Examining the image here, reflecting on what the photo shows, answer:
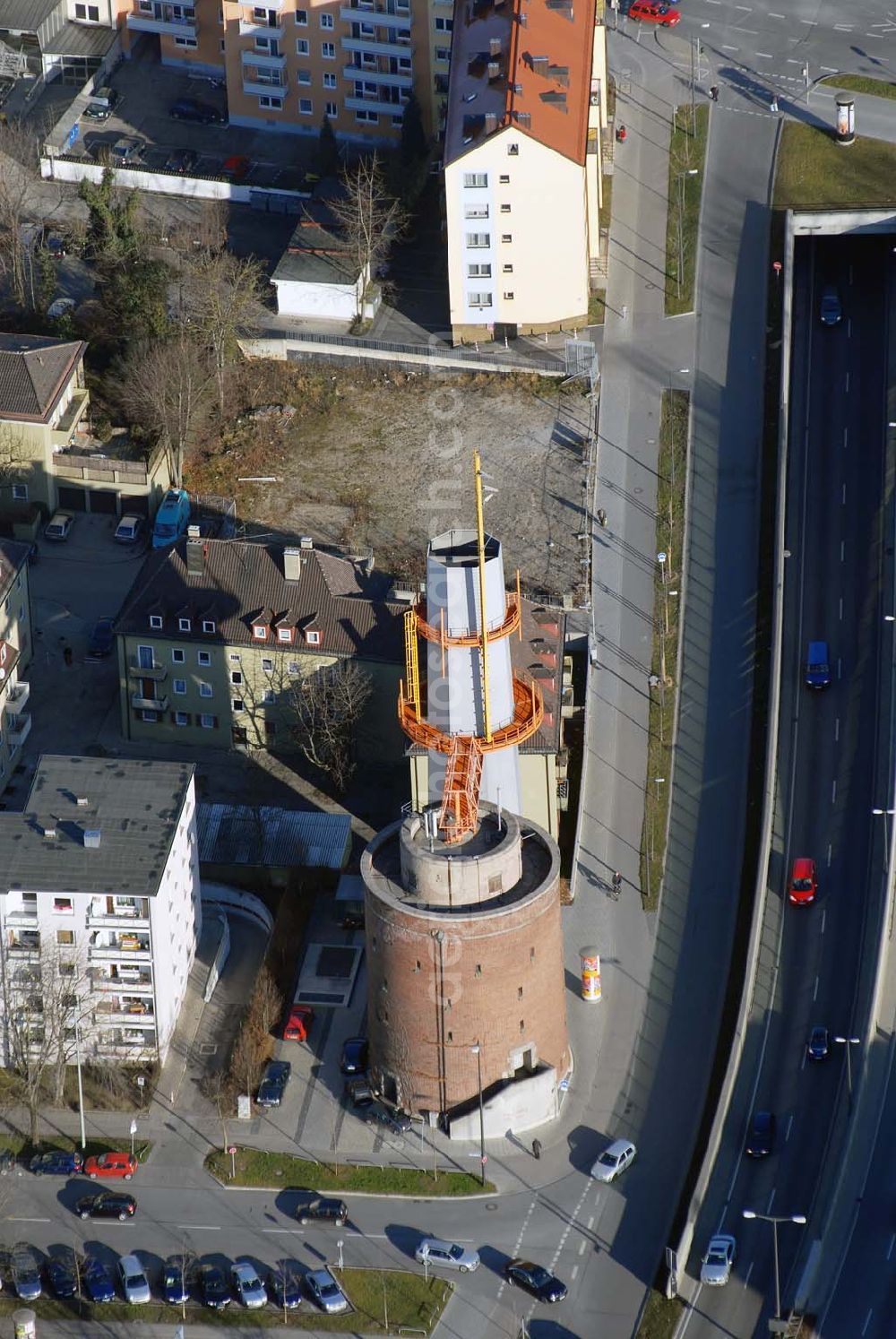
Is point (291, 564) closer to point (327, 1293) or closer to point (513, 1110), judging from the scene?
point (513, 1110)

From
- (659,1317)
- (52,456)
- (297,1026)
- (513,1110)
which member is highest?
(52,456)

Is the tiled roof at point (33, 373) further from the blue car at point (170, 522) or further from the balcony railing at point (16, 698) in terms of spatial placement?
the balcony railing at point (16, 698)

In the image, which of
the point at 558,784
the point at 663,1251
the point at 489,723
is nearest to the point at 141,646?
the point at 558,784

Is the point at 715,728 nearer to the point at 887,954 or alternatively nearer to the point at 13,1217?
the point at 887,954

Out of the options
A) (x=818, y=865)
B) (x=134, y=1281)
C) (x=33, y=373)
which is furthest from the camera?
(x=33, y=373)

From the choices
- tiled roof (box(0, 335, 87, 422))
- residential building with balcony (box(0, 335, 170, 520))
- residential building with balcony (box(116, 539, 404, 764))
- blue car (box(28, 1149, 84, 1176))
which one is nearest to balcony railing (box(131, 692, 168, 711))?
residential building with balcony (box(116, 539, 404, 764))

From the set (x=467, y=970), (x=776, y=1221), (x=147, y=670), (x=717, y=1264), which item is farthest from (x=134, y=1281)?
(x=147, y=670)

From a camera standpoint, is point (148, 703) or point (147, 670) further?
point (148, 703)

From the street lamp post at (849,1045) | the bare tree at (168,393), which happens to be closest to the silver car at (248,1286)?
the street lamp post at (849,1045)
